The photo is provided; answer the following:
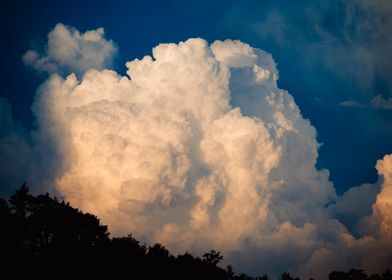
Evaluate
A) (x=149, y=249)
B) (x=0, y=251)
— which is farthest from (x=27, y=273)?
(x=149, y=249)

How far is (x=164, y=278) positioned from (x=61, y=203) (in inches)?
973

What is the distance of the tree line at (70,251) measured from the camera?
53.1m

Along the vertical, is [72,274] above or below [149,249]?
below

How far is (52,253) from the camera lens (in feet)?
182

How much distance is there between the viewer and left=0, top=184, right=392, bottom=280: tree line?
53072 mm

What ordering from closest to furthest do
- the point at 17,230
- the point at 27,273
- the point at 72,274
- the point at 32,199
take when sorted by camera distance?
the point at 27,273
the point at 72,274
the point at 17,230
the point at 32,199

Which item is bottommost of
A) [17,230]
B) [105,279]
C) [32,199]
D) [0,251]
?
[105,279]

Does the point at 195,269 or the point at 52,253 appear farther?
the point at 195,269

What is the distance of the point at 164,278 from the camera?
64.2 m

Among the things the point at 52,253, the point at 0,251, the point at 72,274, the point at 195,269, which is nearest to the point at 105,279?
the point at 72,274

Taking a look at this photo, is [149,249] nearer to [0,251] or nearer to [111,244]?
[111,244]

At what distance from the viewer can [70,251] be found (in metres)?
57.0

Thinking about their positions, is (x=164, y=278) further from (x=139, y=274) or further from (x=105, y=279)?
(x=105, y=279)

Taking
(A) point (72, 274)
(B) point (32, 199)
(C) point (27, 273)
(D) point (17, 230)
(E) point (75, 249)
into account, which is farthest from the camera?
(B) point (32, 199)
